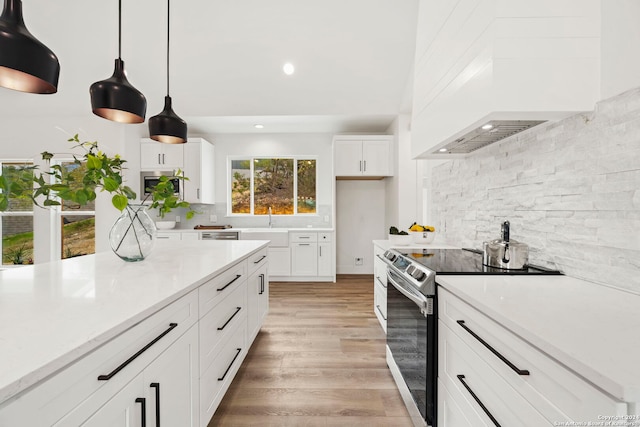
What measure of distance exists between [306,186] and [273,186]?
62 centimetres

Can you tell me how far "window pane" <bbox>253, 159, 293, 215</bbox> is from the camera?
5.51 m

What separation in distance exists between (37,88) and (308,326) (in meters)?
2.65

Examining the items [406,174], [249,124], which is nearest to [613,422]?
[406,174]

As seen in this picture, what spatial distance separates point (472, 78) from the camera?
1396 mm

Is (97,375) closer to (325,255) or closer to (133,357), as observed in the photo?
(133,357)

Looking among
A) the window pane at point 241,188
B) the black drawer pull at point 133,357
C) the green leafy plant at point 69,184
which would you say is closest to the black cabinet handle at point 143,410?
the black drawer pull at point 133,357

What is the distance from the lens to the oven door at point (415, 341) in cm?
139

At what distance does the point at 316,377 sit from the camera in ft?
6.89

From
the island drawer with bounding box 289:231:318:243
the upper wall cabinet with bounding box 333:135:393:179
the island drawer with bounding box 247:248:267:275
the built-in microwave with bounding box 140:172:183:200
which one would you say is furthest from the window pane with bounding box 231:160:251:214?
the island drawer with bounding box 247:248:267:275

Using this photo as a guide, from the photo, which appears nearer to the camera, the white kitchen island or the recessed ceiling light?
the white kitchen island

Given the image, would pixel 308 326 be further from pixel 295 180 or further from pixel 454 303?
pixel 295 180

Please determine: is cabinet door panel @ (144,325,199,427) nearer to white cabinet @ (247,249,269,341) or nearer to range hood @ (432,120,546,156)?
white cabinet @ (247,249,269,341)

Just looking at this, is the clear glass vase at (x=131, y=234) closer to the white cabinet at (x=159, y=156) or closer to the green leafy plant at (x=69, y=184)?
the green leafy plant at (x=69, y=184)

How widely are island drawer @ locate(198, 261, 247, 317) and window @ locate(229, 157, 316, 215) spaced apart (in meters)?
3.47
